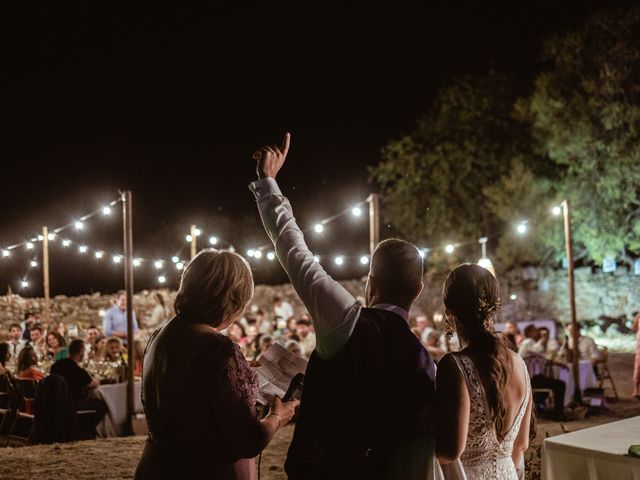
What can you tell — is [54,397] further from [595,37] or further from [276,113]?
[276,113]

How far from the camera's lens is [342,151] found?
3778 centimetres

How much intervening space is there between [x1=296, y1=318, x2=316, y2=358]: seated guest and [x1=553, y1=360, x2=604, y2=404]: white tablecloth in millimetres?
3400

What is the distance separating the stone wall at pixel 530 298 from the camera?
17.8 metres

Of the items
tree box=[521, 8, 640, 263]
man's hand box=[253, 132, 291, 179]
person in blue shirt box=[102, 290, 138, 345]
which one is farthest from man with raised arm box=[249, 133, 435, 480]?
tree box=[521, 8, 640, 263]

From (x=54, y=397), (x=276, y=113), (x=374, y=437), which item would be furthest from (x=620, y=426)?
(x=276, y=113)

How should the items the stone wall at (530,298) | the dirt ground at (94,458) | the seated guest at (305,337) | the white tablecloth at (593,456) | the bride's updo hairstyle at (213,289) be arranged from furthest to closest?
the stone wall at (530,298)
the seated guest at (305,337)
the dirt ground at (94,458)
the white tablecloth at (593,456)
the bride's updo hairstyle at (213,289)

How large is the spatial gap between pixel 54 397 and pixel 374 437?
6.72 metres

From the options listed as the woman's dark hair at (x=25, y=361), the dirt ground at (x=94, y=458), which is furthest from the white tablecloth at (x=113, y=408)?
the woman's dark hair at (x=25, y=361)

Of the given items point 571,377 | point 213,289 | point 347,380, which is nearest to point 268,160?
point 213,289

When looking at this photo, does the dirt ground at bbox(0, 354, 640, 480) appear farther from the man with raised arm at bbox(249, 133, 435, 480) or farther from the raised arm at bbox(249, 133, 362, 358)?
the raised arm at bbox(249, 133, 362, 358)

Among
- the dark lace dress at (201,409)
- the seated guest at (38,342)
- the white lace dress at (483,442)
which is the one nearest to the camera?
the dark lace dress at (201,409)

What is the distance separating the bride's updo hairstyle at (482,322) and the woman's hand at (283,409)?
607 millimetres

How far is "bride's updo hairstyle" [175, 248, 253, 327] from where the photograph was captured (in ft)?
6.77

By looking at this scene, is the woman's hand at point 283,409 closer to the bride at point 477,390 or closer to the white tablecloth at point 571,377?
the bride at point 477,390
